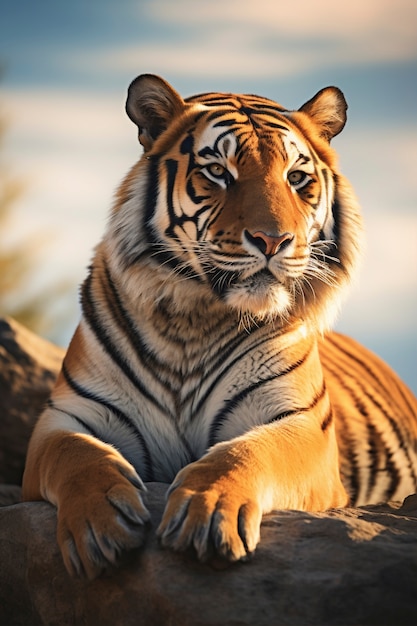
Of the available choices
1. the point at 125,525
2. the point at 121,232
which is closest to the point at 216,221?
the point at 121,232

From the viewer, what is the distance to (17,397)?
4.75 m

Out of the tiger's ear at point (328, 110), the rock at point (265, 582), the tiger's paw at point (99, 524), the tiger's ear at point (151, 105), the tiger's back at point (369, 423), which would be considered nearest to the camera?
the rock at point (265, 582)

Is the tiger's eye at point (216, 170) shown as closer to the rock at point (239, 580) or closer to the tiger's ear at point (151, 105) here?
the tiger's ear at point (151, 105)

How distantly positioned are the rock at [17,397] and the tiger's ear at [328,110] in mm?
2177

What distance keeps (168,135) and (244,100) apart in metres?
0.35

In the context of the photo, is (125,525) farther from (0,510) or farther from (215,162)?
(215,162)

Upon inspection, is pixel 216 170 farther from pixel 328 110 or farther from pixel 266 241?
pixel 328 110

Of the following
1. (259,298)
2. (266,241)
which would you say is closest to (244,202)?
(266,241)

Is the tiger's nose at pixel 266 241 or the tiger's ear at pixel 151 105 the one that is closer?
the tiger's nose at pixel 266 241

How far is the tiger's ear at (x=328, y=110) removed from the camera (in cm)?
330

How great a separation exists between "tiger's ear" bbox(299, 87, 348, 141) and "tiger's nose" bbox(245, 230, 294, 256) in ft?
2.70

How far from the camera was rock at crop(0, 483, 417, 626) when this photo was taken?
2.03 metres

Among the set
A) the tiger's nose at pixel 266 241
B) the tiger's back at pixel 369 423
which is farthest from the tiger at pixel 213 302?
the tiger's back at pixel 369 423

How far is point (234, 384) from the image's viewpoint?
2.99m
